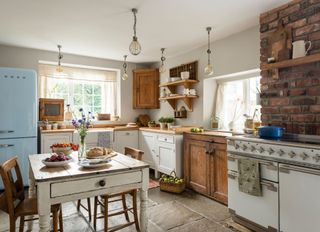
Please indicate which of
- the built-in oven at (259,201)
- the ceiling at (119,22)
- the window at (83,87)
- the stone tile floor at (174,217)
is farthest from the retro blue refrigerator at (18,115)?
the built-in oven at (259,201)

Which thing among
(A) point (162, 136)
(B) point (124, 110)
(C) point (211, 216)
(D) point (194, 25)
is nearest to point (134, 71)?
(B) point (124, 110)

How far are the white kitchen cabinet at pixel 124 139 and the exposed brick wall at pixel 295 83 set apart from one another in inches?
99.7

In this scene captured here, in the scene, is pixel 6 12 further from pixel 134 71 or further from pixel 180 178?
pixel 180 178

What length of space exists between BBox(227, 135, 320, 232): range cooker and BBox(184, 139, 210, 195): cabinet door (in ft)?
2.36

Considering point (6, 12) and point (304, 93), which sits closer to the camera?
point (304, 93)

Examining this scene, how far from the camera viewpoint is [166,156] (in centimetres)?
380

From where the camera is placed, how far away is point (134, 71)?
16.6ft

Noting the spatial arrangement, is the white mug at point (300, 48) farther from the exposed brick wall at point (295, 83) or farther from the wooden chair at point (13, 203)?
the wooden chair at point (13, 203)

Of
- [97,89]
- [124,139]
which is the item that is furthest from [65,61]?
[124,139]

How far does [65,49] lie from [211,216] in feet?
11.9

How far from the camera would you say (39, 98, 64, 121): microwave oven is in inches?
164

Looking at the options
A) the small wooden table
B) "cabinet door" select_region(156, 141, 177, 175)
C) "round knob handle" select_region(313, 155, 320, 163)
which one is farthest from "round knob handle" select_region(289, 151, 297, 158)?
"cabinet door" select_region(156, 141, 177, 175)

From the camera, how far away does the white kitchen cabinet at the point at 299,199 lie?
5.71 ft

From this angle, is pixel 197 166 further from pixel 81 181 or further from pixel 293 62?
pixel 81 181
